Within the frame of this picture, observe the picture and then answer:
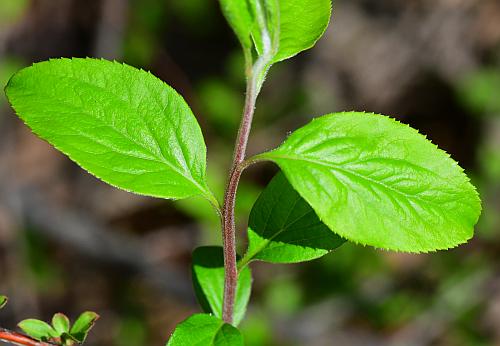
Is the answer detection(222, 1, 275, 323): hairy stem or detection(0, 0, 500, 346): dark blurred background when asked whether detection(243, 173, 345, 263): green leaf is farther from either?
detection(0, 0, 500, 346): dark blurred background

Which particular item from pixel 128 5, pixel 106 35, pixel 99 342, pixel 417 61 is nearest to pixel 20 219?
pixel 99 342

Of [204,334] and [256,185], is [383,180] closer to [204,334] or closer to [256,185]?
[204,334]

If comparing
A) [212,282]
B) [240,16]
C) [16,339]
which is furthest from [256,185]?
[240,16]

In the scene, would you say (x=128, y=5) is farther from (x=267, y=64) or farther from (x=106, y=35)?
(x=267, y=64)

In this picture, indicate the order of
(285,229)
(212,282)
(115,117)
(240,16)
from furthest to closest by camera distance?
(212,282) < (285,229) < (115,117) < (240,16)

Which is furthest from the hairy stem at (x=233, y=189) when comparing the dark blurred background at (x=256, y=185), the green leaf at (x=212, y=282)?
the dark blurred background at (x=256, y=185)

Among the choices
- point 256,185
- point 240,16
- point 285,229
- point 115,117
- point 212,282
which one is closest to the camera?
point 240,16
